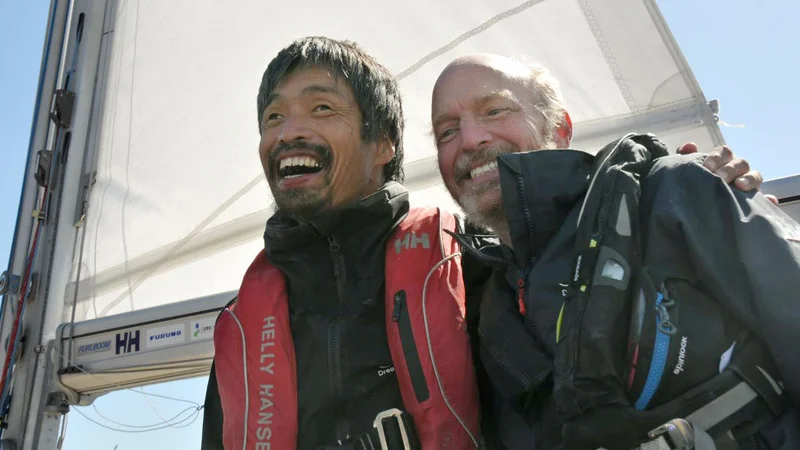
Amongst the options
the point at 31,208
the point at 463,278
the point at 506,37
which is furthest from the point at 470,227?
the point at 31,208

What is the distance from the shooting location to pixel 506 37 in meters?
3.03

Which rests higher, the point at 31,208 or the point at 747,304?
the point at 31,208

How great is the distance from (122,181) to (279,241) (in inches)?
60.5

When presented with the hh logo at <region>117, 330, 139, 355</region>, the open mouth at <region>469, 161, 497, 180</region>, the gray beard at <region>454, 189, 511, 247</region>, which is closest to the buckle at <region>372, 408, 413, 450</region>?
the gray beard at <region>454, 189, 511, 247</region>

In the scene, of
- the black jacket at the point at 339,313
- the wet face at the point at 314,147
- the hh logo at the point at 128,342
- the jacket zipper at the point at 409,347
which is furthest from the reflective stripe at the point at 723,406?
the hh logo at the point at 128,342

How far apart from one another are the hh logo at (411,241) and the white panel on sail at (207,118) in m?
1.15

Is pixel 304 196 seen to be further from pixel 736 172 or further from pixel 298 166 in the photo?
pixel 736 172

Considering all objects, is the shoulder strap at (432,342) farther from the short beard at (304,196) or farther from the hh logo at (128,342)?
the hh logo at (128,342)

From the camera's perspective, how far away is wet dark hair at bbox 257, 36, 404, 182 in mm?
2006

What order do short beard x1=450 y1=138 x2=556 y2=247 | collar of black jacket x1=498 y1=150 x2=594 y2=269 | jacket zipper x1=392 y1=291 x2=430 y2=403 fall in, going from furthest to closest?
1. short beard x1=450 y1=138 x2=556 y2=247
2. jacket zipper x1=392 y1=291 x2=430 y2=403
3. collar of black jacket x1=498 y1=150 x2=594 y2=269

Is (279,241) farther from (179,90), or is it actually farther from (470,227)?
(179,90)

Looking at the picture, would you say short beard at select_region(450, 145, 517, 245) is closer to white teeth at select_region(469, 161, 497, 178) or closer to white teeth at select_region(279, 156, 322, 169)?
white teeth at select_region(469, 161, 497, 178)

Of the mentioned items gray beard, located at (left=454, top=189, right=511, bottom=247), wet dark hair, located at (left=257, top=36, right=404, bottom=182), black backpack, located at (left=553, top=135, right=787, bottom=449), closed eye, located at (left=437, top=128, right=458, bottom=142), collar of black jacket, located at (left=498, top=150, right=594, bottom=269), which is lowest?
black backpack, located at (left=553, top=135, right=787, bottom=449)

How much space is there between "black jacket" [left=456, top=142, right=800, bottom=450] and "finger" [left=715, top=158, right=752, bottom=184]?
0.8 inches
